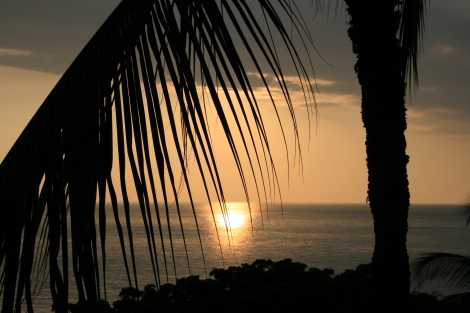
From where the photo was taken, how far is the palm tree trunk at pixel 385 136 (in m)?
4.43

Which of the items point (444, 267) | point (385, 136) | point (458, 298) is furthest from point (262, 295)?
point (385, 136)

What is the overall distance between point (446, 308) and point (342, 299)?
4.59 meters

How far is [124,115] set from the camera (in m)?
1.22

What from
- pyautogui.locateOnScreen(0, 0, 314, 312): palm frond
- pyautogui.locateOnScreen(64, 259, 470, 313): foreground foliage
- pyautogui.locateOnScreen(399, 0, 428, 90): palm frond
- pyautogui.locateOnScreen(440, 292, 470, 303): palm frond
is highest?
pyautogui.locateOnScreen(399, 0, 428, 90): palm frond

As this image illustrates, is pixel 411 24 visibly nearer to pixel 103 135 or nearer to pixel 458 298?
pixel 103 135

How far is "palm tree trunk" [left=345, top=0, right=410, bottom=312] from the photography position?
4426 mm

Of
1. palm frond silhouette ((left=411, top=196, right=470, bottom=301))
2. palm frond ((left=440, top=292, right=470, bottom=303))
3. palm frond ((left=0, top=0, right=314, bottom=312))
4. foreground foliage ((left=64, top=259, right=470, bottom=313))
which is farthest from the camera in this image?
foreground foliage ((left=64, top=259, right=470, bottom=313))

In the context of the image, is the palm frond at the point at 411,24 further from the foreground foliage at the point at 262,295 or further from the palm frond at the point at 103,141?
the foreground foliage at the point at 262,295

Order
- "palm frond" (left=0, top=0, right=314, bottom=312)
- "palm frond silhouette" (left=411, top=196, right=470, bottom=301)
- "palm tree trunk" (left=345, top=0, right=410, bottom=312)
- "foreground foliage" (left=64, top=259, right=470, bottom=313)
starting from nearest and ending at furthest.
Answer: "palm frond" (left=0, top=0, right=314, bottom=312) → "palm tree trunk" (left=345, top=0, right=410, bottom=312) → "palm frond silhouette" (left=411, top=196, right=470, bottom=301) → "foreground foliage" (left=64, top=259, right=470, bottom=313)

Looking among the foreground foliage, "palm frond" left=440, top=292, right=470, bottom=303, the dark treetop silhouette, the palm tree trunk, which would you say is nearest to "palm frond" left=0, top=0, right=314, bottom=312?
the dark treetop silhouette

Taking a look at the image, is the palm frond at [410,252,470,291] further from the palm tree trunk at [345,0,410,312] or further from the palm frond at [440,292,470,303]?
the palm tree trunk at [345,0,410,312]

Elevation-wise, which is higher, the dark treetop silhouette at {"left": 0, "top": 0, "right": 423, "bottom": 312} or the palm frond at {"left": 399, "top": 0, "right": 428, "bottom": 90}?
the palm frond at {"left": 399, "top": 0, "right": 428, "bottom": 90}

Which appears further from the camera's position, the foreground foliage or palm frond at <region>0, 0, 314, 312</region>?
the foreground foliage

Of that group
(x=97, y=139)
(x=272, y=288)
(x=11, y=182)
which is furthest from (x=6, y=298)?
(x=272, y=288)
